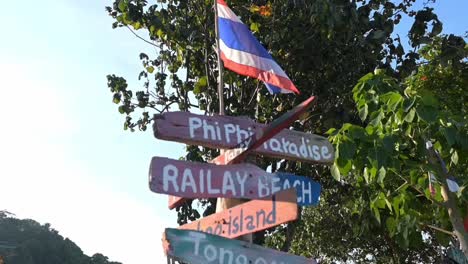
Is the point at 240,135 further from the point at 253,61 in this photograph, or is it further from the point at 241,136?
the point at 253,61

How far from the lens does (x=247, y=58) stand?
5.60m

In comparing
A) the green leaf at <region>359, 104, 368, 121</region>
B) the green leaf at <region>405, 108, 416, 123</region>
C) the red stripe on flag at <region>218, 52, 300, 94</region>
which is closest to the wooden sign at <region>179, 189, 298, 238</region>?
the red stripe on flag at <region>218, 52, 300, 94</region>

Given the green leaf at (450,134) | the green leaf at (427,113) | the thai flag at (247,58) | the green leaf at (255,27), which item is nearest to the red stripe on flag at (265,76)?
the thai flag at (247,58)

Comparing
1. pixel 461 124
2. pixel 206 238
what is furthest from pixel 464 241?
pixel 206 238

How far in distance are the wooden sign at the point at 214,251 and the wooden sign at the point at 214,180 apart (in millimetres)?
327

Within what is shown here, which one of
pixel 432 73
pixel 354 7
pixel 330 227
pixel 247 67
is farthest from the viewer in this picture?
pixel 330 227

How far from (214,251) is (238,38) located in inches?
99.7

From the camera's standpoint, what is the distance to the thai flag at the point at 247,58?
18.3 ft

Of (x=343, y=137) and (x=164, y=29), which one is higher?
(x=164, y=29)

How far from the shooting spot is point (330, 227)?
16.7 meters

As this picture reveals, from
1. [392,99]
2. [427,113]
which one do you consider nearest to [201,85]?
[392,99]

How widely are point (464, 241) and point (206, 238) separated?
10.6 feet

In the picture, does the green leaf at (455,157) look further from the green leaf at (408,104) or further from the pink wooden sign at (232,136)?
the pink wooden sign at (232,136)

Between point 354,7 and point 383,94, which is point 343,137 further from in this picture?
point 354,7
